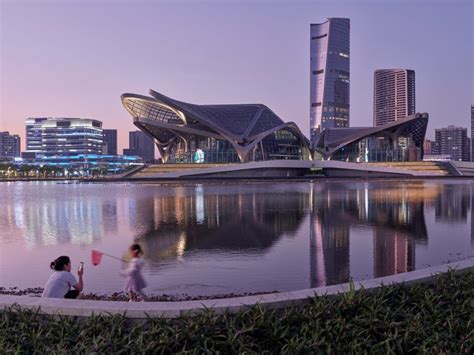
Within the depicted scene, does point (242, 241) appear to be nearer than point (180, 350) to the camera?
No

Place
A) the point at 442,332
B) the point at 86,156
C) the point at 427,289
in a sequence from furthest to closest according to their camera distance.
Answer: the point at 86,156 < the point at 427,289 < the point at 442,332

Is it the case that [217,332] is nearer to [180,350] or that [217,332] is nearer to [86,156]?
[180,350]

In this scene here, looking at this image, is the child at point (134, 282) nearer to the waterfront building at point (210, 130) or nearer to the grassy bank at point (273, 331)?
the grassy bank at point (273, 331)

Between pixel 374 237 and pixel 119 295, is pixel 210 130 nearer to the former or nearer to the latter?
pixel 374 237

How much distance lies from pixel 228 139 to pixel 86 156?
113203 mm

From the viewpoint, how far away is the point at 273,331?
17.3 feet

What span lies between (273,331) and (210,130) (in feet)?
268

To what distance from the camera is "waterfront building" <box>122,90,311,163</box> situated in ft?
277

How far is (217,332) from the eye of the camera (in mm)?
5176

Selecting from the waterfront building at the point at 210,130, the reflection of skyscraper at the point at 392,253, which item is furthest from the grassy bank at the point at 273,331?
the waterfront building at the point at 210,130

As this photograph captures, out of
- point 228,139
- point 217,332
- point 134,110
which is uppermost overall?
point 134,110

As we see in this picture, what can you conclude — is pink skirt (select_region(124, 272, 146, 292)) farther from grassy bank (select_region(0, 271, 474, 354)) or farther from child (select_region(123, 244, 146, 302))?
grassy bank (select_region(0, 271, 474, 354))

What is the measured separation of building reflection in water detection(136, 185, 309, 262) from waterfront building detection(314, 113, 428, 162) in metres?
68.5

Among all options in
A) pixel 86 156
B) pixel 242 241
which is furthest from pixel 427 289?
pixel 86 156
